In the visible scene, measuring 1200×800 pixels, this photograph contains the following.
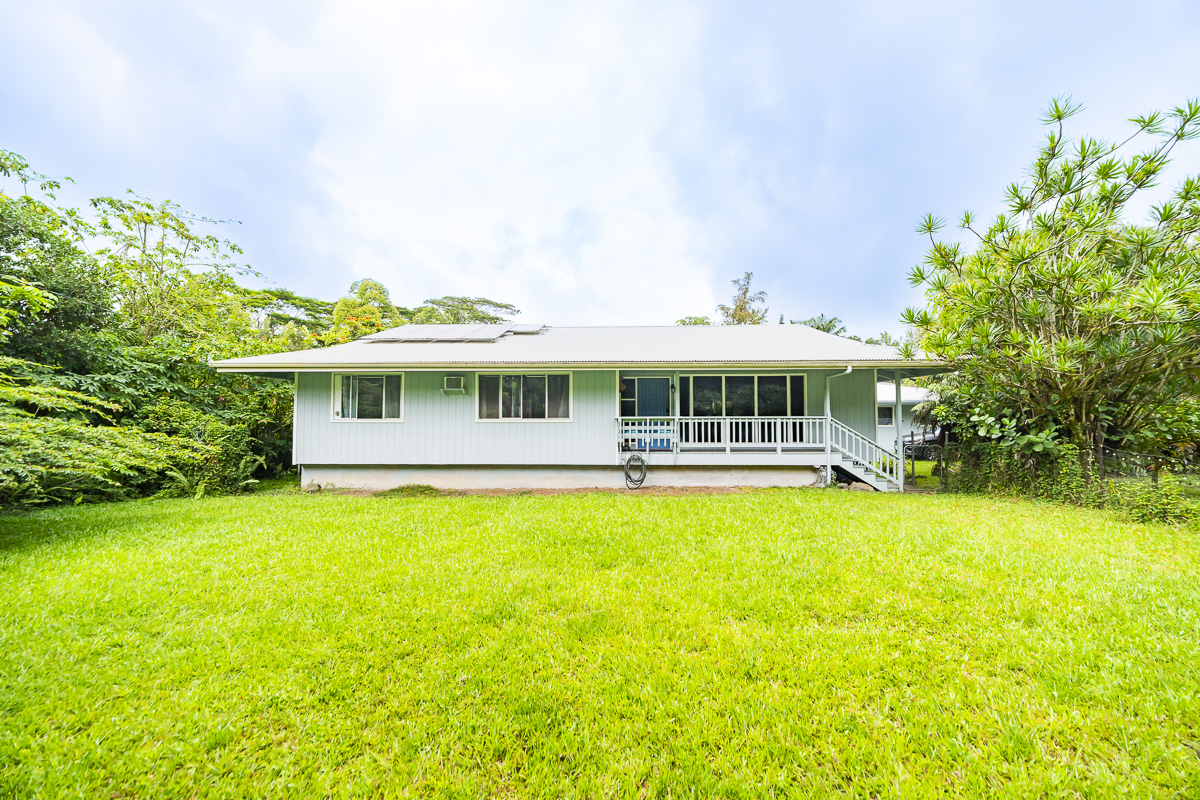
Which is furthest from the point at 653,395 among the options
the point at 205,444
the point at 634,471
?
the point at 205,444

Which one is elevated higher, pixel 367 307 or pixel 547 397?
pixel 367 307

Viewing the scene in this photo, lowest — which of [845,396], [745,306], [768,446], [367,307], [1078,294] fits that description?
[768,446]

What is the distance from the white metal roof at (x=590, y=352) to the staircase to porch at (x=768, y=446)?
1.31 meters

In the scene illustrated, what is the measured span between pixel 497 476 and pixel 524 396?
5.98 ft

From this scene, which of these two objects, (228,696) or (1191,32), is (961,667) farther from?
(1191,32)

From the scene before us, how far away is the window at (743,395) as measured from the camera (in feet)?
33.6

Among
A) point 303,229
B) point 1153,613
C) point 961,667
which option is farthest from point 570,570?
point 303,229

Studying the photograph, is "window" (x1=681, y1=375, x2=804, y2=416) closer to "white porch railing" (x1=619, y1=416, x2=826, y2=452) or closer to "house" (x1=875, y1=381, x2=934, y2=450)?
"white porch railing" (x1=619, y1=416, x2=826, y2=452)

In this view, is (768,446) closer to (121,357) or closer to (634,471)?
(634,471)

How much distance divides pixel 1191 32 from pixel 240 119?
24520mm

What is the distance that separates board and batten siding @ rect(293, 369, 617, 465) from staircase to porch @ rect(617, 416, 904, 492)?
0.73 m

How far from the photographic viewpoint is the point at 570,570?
403cm

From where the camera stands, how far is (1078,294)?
6180mm

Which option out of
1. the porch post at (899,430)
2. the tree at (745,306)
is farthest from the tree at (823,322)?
the porch post at (899,430)
